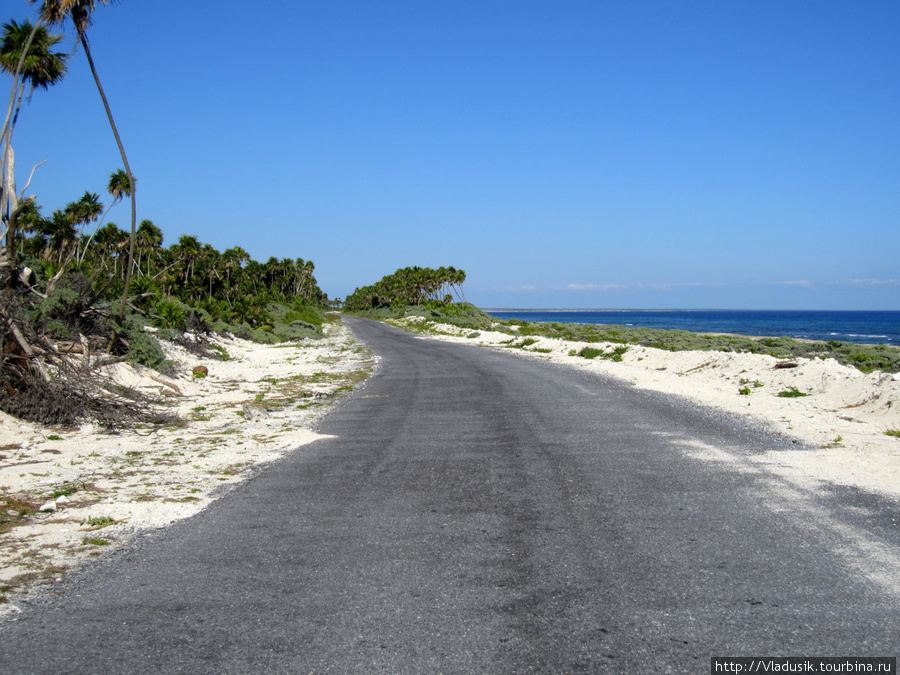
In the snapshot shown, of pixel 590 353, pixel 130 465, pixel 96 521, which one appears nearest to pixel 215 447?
pixel 130 465

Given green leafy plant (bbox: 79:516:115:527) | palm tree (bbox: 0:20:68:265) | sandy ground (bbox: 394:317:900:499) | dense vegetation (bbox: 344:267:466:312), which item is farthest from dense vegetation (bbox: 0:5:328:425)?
dense vegetation (bbox: 344:267:466:312)

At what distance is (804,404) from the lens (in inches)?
470

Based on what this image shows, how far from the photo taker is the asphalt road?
10.8 ft

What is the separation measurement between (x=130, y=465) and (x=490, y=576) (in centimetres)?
559

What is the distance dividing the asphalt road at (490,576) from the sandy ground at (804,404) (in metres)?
0.58

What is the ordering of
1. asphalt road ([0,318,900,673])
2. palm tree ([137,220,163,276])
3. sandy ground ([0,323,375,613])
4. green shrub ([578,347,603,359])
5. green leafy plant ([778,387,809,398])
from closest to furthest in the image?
asphalt road ([0,318,900,673])
sandy ground ([0,323,375,613])
green leafy plant ([778,387,809,398])
green shrub ([578,347,603,359])
palm tree ([137,220,163,276])

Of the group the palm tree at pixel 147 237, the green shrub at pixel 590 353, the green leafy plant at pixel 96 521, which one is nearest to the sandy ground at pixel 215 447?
the green leafy plant at pixel 96 521

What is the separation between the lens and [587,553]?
4.57m

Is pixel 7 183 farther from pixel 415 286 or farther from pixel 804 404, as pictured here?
pixel 415 286

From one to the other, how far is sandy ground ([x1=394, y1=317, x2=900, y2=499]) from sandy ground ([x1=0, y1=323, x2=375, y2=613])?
642 centimetres

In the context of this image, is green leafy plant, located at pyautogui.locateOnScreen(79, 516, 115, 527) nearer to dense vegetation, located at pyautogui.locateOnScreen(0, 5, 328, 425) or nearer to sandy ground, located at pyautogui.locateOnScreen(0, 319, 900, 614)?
sandy ground, located at pyautogui.locateOnScreen(0, 319, 900, 614)

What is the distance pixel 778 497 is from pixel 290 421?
26.3 ft

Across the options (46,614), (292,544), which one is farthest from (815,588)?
(46,614)

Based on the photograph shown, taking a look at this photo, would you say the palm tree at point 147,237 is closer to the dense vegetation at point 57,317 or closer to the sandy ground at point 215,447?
the dense vegetation at point 57,317
